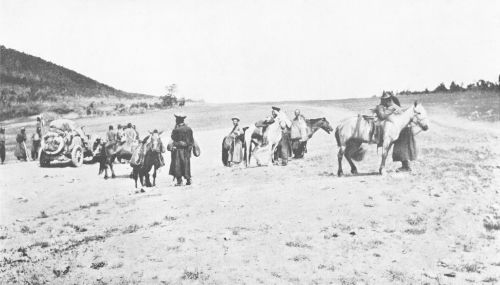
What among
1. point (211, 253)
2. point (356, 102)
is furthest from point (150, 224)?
point (356, 102)

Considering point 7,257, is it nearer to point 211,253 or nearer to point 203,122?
point 211,253

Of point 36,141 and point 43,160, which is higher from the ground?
point 36,141

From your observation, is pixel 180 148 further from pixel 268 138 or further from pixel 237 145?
pixel 268 138

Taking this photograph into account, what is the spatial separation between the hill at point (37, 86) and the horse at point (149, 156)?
20589 mm

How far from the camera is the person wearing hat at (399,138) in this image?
13.7 meters

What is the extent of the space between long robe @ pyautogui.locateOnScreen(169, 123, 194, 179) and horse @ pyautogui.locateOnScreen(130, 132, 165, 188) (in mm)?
367

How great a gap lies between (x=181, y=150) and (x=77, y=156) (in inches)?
272

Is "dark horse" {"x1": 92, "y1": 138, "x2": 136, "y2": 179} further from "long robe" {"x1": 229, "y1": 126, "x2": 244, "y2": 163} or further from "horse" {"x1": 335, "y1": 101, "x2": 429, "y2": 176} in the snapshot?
"horse" {"x1": 335, "y1": 101, "x2": 429, "y2": 176}

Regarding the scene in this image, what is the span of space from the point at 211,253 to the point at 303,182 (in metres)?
4.94

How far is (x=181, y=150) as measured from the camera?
594 inches

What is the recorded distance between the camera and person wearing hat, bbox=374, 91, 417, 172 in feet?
45.0

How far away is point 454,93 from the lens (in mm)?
29250

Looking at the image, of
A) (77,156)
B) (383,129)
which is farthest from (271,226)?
(77,156)

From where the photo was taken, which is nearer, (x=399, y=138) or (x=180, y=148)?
(x=399, y=138)
